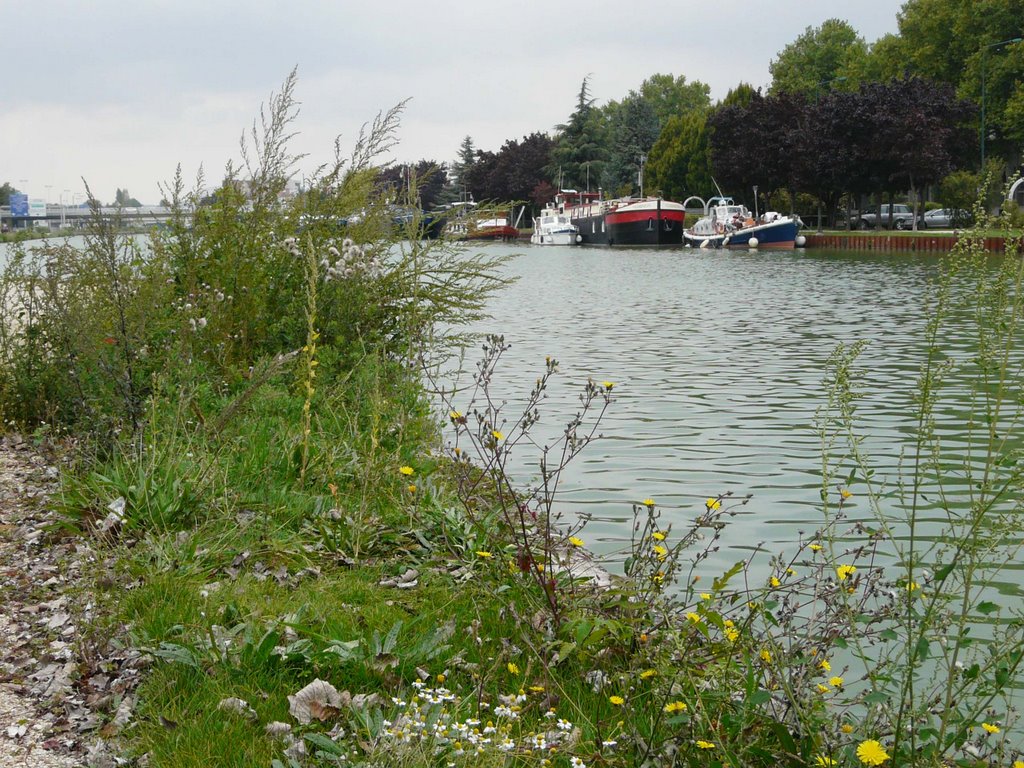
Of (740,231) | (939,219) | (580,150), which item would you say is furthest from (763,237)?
(580,150)

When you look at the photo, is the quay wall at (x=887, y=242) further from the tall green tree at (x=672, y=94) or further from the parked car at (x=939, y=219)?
the tall green tree at (x=672, y=94)

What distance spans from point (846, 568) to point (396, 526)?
3161 millimetres

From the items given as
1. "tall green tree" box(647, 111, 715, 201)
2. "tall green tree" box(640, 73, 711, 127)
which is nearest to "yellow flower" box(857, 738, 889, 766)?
"tall green tree" box(647, 111, 715, 201)

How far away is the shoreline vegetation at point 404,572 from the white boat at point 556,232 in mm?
86515

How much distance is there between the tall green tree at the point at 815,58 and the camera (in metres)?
97.7

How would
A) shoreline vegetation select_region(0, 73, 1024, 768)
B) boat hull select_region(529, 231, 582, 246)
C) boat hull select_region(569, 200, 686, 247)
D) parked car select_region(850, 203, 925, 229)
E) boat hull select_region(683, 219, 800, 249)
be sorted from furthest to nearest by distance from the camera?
boat hull select_region(529, 231, 582, 246)
boat hull select_region(569, 200, 686, 247)
parked car select_region(850, 203, 925, 229)
boat hull select_region(683, 219, 800, 249)
shoreline vegetation select_region(0, 73, 1024, 768)

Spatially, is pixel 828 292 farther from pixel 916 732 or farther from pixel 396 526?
pixel 916 732

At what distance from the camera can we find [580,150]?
4764 inches

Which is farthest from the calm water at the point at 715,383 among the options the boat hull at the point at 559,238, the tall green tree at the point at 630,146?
the tall green tree at the point at 630,146

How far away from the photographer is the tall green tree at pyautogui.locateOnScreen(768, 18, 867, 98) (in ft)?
320

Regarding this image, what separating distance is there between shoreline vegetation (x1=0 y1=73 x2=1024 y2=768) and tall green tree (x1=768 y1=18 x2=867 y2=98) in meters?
93.5

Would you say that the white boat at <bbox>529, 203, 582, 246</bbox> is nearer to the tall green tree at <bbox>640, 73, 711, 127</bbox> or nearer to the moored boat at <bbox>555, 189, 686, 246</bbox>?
the moored boat at <bbox>555, 189, 686, 246</bbox>

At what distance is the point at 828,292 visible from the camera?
31453 millimetres

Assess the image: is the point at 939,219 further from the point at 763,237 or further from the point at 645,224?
the point at 645,224
